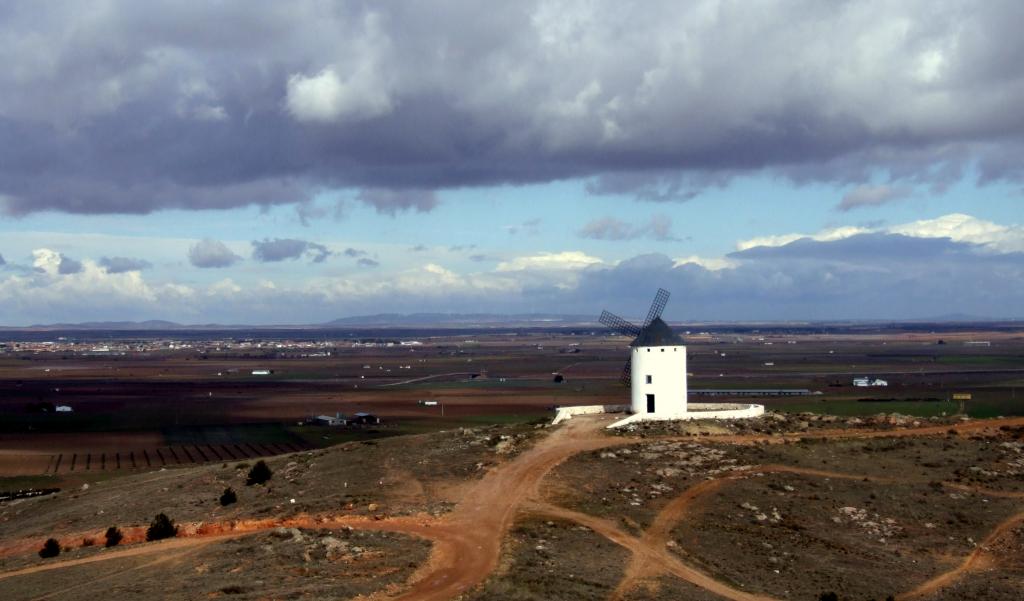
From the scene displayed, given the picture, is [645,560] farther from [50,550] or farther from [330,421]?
[330,421]

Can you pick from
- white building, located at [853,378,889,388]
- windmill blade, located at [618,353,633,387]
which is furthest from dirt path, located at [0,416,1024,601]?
white building, located at [853,378,889,388]

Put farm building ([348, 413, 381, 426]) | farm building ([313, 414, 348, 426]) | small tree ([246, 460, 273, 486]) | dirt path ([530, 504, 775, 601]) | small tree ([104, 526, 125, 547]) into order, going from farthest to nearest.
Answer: farm building ([348, 413, 381, 426]) → farm building ([313, 414, 348, 426]) → small tree ([246, 460, 273, 486]) → small tree ([104, 526, 125, 547]) → dirt path ([530, 504, 775, 601])

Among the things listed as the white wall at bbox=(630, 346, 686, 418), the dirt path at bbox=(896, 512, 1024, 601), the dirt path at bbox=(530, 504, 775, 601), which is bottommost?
the dirt path at bbox=(896, 512, 1024, 601)

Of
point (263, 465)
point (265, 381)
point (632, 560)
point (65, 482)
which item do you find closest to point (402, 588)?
point (632, 560)

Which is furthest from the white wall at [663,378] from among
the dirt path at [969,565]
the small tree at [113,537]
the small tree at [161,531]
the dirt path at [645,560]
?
the small tree at [113,537]

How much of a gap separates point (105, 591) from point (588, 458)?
2401cm

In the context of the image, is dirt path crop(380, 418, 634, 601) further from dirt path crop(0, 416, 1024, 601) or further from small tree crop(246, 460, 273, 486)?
small tree crop(246, 460, 273, 486)

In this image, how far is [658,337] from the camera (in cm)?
6253

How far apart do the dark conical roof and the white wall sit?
32 cm

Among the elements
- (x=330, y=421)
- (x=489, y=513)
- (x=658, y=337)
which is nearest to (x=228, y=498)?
(x=489, y=513)

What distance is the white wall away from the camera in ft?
203

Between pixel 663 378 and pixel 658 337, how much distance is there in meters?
2.58

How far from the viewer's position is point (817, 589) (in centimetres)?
3569

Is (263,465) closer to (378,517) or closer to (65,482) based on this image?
(378,517)
